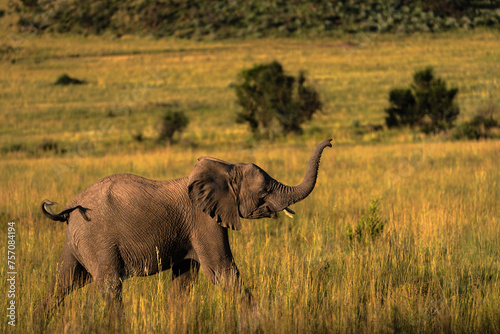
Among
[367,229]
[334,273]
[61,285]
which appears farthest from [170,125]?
[61,285]

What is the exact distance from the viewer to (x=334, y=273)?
6402mm

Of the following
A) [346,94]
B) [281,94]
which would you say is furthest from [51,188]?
[346,94]

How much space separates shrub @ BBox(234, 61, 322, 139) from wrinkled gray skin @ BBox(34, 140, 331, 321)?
2238 centimetres

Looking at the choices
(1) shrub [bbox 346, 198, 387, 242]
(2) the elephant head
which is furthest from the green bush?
(2) the elephant head

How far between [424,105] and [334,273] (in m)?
22.4

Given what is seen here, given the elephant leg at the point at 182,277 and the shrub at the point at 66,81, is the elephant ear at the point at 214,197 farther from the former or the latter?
the shrub at the point at 66,81

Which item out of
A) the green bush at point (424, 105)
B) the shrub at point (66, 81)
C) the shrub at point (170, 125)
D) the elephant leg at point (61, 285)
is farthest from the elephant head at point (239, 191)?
the shrub at point (66, 81)

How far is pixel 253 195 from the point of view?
517cm

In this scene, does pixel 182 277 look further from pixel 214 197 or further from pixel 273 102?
pixel 273 102

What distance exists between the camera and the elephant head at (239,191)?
16.7 feet

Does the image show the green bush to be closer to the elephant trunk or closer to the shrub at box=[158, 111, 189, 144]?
the shrub at box=[158, 111, 189, 144]

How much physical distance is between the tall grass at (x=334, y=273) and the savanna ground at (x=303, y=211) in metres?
0.02

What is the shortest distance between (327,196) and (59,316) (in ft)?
23.3

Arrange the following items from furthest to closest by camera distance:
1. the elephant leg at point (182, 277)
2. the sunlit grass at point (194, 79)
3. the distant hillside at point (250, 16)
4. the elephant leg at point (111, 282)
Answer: the distant hillside at point (250, 16)
the sunlit grass at point (194, 79)
the elephant leg at point (182, 277)
the elephant leg at point (111, 282)
